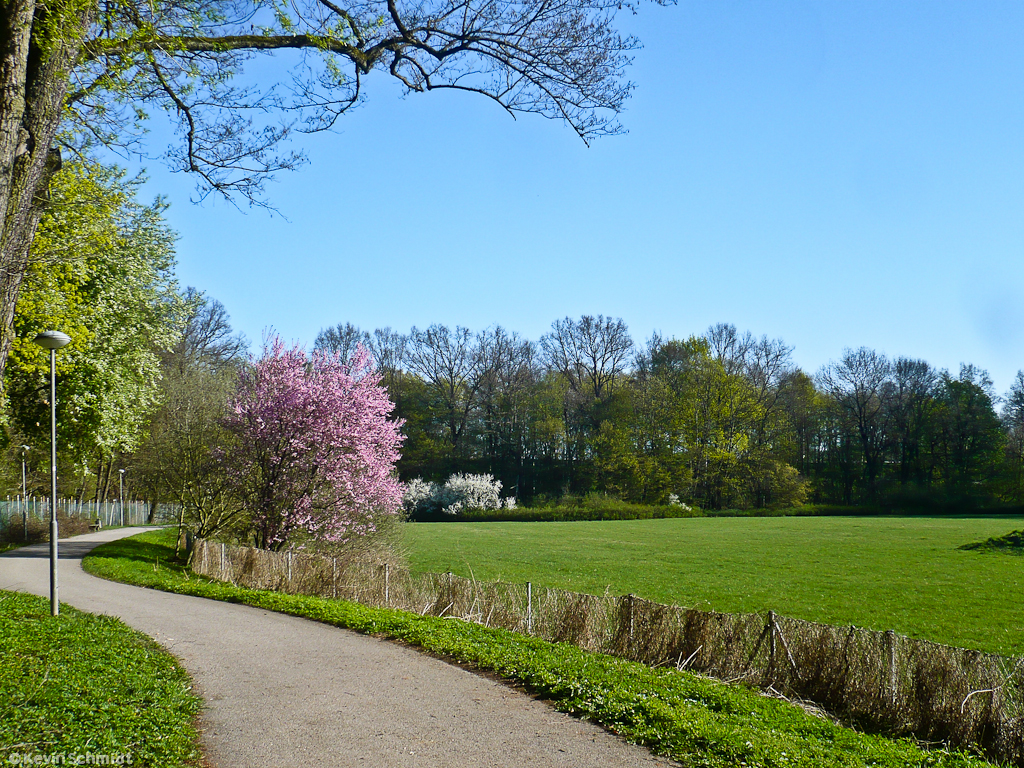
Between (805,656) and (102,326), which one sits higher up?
(102,326)

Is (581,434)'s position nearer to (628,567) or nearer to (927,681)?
(628,567)

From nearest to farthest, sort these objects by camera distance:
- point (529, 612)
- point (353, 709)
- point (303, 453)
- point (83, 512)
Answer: point (353, 709) < point (529, 612) < point (303, 453) < point (83, 512)

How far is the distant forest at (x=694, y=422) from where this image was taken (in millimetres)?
62781

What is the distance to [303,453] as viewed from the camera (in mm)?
18953

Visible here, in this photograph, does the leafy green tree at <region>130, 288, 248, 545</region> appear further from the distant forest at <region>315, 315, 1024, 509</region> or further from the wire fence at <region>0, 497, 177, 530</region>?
the distant forest at <region>315, 315, 1024, 509</region>

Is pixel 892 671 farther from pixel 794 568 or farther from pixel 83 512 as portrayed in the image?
pixel 83 512

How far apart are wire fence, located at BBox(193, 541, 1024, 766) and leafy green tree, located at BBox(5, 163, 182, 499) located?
11118mm

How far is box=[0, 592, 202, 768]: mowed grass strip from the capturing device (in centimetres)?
486

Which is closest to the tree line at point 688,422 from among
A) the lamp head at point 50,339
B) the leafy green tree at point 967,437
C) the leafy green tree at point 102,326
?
the leafy green tree at point 967,437

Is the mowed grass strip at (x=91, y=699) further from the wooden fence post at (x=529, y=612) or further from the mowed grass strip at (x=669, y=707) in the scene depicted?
the wooden fence post at (x=529, y=612)

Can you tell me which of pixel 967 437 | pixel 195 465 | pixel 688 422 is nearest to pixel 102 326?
pixel 195 465

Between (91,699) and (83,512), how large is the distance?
38451 millimetres

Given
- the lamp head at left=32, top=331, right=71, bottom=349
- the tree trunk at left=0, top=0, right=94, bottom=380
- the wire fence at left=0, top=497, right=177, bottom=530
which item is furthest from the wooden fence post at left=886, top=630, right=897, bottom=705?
the wire fence at left=0, top=497, right=177, bottom=530

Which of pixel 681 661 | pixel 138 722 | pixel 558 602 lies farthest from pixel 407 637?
pixel 138 722
